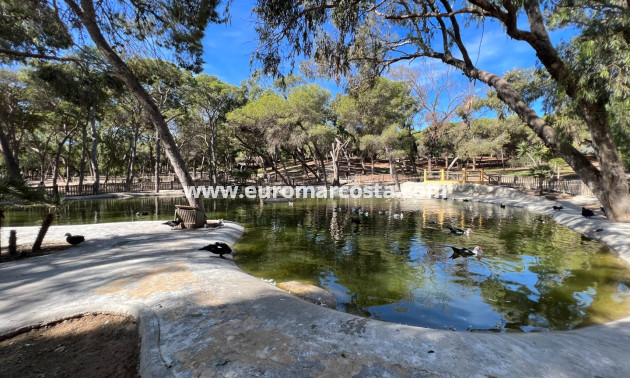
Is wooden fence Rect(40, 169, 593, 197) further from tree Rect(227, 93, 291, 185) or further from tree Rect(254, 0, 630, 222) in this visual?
tree Rect(254, 0, 630, 222)

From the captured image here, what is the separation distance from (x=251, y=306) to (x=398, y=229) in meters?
8.68

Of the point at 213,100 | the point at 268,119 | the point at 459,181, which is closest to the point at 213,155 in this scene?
the point at 213,100

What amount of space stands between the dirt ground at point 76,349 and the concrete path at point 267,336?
0.18 m

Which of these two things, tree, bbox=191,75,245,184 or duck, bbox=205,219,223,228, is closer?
duck, bbox=205,219,223,228

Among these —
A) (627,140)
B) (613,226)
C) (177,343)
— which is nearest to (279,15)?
(177,343)

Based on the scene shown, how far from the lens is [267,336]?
305cm

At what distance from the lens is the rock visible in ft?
16.4

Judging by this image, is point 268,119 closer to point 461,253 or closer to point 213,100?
point 213,100

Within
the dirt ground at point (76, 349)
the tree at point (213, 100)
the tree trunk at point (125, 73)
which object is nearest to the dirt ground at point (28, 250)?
the tree trunk at point (125, 73)

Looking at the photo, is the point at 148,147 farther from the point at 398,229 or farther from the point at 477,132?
the point at 477,132

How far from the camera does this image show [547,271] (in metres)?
6.69

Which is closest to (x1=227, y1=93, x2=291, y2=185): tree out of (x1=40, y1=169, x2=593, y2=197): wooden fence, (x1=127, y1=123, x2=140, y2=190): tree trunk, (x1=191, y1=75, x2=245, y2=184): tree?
(x1=191, y1=75, x2=245, y2=184): tree

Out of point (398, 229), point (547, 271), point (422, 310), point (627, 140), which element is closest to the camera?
point (422, 310)

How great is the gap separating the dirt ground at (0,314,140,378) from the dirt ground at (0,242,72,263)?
4763 millimetres
